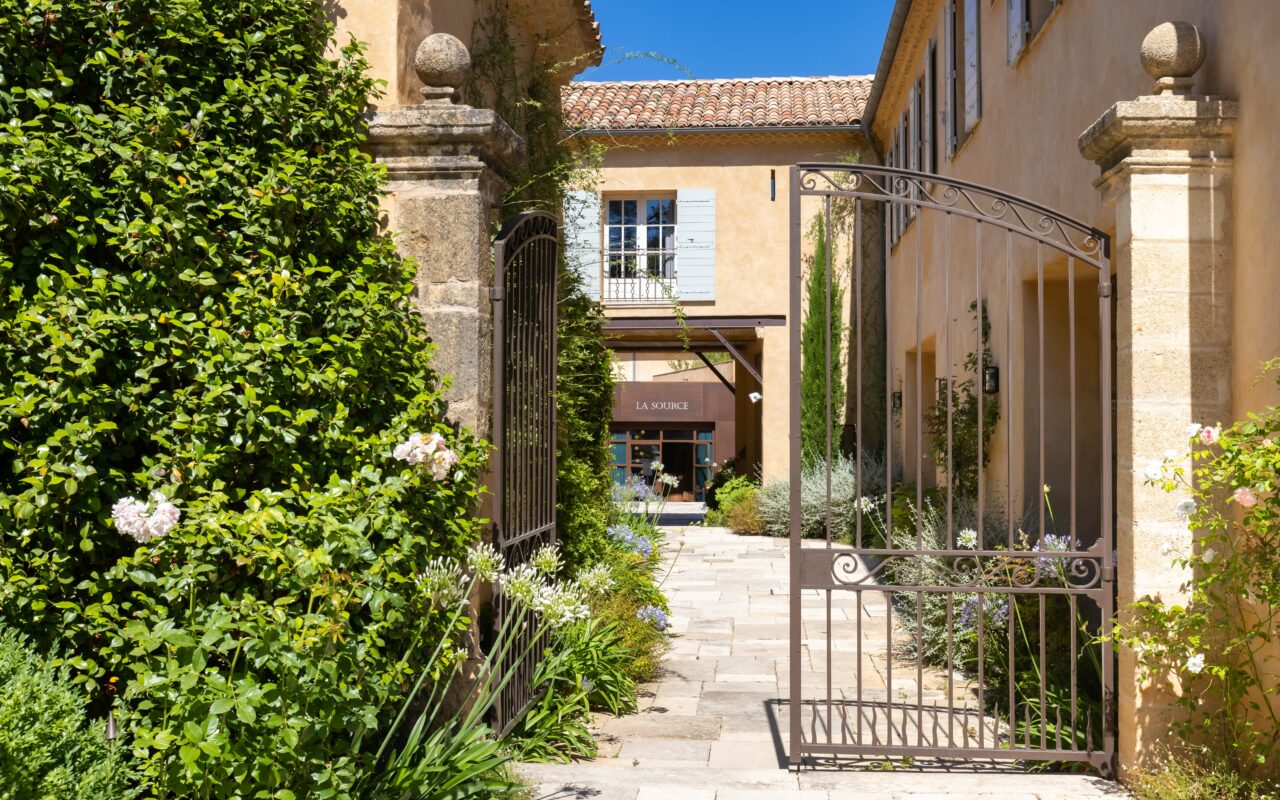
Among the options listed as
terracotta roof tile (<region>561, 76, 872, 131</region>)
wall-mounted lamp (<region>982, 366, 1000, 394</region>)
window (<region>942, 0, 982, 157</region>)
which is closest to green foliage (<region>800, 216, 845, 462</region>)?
terracotta roof tile (<region>561, 76, 872, 131</region>)

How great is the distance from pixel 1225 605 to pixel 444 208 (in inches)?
122

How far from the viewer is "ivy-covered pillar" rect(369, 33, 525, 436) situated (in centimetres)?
428

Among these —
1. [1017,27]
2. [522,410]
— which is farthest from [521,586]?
[1017,27]

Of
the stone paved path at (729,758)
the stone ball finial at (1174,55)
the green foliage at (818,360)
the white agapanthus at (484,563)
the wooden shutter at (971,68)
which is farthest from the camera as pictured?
the green foliage at (818,360)

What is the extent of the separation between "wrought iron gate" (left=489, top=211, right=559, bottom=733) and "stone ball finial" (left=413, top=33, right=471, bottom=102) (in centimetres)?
59

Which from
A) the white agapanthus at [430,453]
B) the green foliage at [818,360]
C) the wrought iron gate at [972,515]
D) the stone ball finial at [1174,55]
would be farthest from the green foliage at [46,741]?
the green foliage at [818,360]

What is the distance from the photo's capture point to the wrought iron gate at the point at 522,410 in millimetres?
4492

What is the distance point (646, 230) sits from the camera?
1583 cm

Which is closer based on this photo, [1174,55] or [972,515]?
[1174,55]

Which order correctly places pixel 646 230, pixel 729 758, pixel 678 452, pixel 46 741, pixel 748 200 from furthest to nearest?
pixel 678 452 < pixel 646 230 < pixel 748 200 < pixel 729 758 < pixel 46 741

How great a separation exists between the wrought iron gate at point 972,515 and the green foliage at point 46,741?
8.12 feet

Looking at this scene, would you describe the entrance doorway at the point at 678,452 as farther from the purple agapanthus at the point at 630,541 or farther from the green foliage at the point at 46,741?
the green foliage at the point at 46,741

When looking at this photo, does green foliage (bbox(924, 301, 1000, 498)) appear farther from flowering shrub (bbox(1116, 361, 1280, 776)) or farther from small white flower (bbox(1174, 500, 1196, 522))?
small white flower (bbox(1174, 500, 1196, 522))

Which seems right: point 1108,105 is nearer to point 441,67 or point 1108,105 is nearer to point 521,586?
point 441,67
